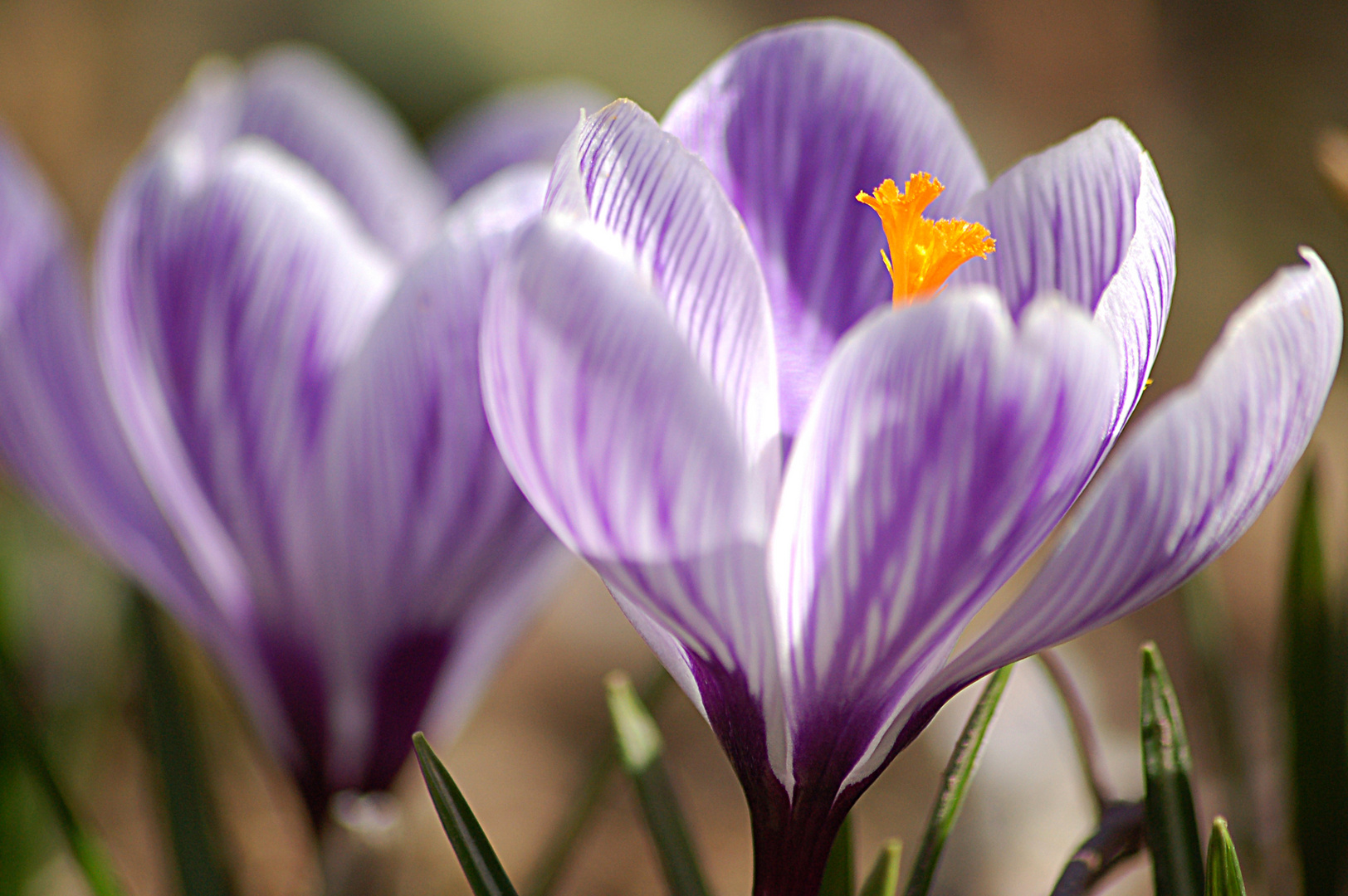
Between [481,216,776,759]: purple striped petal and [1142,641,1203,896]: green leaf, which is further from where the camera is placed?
[1142,641,1203,896]: green leaf

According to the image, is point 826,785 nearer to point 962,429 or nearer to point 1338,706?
point 962,429

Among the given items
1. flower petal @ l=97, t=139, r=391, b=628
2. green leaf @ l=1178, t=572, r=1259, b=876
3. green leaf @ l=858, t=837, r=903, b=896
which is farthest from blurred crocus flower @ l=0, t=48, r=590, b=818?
green leaf @ l=1178, t=572, r=1259, b=876

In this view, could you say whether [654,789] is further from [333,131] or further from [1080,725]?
[333,131]

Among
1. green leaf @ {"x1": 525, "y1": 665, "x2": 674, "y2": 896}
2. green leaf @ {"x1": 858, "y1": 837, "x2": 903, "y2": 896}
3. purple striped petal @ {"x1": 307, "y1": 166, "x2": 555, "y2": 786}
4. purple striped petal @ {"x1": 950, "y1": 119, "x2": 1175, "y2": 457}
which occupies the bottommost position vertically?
green leaf @ {"x1": 525, "y1": 665, "x2": 674, "y2": 896}

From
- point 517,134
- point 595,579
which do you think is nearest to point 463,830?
point 517,134

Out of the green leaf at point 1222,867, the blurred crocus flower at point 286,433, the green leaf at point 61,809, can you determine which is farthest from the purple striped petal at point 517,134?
the green leaf at point 1222,867

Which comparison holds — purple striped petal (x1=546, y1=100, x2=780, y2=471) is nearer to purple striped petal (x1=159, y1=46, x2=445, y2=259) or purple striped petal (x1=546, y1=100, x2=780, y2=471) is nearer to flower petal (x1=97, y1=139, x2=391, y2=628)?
flower petal (x1=97, y1=139, x2=391, y2=628)

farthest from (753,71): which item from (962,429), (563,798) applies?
(563,798)
